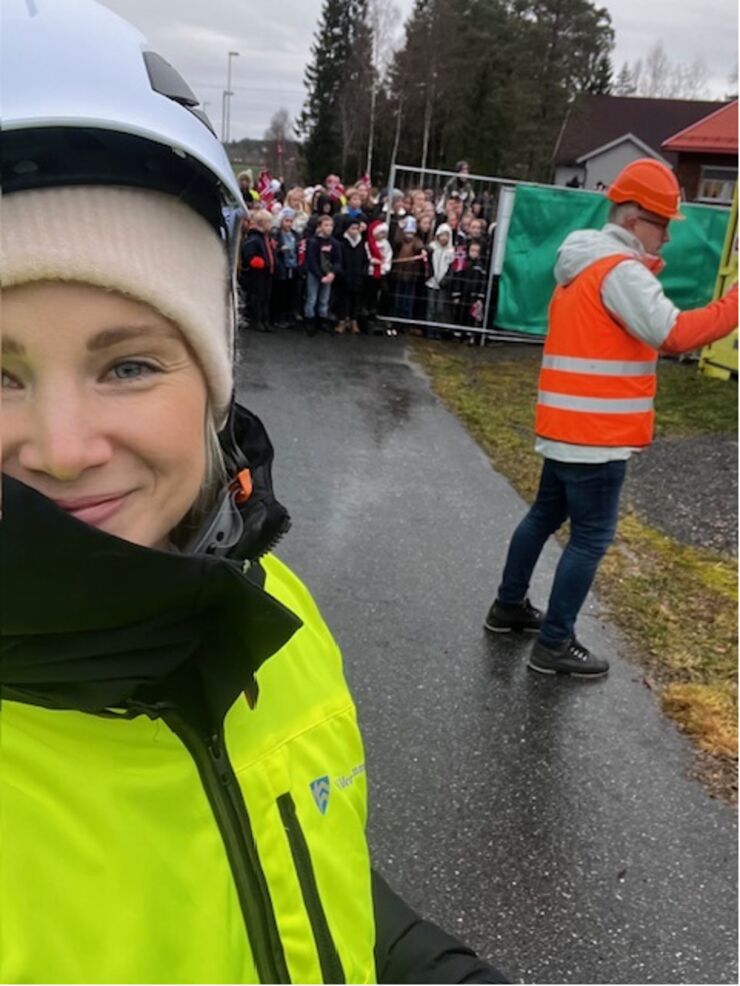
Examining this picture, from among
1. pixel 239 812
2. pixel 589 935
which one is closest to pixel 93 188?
pixel 239 812

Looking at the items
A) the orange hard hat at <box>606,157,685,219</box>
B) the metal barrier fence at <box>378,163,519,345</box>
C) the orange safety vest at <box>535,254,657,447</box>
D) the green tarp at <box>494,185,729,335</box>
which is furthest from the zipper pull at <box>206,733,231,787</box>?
the metal barrier fence at <box>378,163,519,345</box>

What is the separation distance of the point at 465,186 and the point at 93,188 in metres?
13.1

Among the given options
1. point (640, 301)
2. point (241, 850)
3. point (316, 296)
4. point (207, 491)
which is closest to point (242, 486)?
point (207, 491)

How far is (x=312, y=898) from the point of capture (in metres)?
1.03

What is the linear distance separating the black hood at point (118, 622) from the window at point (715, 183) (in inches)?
1302

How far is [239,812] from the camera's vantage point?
0.98 meters

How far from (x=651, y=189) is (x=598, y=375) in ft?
2.45

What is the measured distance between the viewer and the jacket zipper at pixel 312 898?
3.34ft

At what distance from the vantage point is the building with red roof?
2606 cm

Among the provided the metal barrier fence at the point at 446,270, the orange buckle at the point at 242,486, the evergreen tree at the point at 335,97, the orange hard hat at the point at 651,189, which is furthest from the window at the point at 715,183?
the orange buckle at the point at 242,486

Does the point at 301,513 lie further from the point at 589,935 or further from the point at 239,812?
the point at 239,812

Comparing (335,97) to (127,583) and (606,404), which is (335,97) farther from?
(127,583)

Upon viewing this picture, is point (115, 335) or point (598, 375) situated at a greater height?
point (115, 335)

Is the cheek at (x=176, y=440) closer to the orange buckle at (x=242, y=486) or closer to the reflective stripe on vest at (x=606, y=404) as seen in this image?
the orange buckle at (x=242, y=486)
